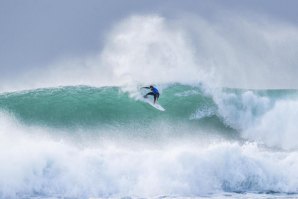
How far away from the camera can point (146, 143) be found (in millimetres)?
15477

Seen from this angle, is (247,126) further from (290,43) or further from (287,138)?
(290,43)

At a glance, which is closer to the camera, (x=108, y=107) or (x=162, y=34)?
(x=108, y=107)

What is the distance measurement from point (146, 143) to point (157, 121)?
1.23 metres

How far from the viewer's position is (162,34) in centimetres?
2002

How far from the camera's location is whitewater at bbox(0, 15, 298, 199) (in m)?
12.8

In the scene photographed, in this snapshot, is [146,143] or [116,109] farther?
[116,109]

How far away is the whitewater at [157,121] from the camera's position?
1275cm

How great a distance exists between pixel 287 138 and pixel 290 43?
7.19 meters

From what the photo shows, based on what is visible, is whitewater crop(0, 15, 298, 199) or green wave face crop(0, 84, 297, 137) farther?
green wave face crop(0, 84, 297, 137)

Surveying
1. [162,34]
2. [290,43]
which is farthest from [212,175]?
[290,43]

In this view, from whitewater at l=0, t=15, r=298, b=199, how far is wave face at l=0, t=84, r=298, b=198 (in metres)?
0.03

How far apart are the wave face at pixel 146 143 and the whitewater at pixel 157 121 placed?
30 millimetres

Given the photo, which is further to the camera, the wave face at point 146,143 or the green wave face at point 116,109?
the green wave face at point 116,109

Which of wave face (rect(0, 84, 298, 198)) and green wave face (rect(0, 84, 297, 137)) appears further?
green wave face (rect(0, 84, 297, 137))
